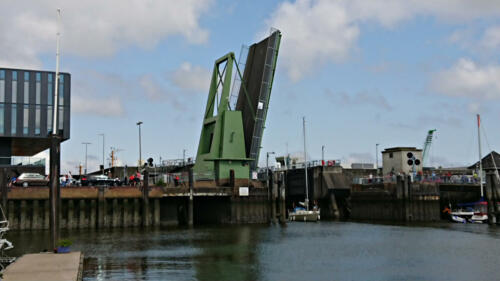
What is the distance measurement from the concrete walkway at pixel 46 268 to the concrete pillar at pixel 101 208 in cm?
2079

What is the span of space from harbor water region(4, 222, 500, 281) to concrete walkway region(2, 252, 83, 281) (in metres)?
1.04

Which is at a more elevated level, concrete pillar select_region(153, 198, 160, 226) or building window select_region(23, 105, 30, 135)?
building window select_region(23, 105, 30, 135)

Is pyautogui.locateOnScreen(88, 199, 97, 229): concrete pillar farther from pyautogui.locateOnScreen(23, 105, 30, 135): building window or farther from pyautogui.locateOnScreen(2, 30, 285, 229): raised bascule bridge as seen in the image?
pyautogui.locateOnScreen(23, 105, 30, 135): building window

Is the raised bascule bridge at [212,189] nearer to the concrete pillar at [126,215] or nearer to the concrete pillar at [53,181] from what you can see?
the concrete pillar at [126,215]

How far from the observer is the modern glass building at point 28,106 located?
53219 mm

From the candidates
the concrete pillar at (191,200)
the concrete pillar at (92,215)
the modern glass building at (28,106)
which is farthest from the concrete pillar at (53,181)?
the modern glass building at (28,106)

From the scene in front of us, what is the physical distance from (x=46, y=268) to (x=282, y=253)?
12370mm

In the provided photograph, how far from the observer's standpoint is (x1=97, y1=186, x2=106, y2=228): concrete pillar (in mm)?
41294

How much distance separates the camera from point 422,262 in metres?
23.8

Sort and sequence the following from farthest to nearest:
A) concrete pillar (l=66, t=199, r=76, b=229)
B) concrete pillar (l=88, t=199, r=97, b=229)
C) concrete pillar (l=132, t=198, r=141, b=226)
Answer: concrete pillar (l=132, t=198, r=141, b=226) < concrete pillar (l=88, t=199, r=97, b=229) < concrete pillar (l=66, t=199, r=76, b=229)

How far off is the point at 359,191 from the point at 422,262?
107 feet

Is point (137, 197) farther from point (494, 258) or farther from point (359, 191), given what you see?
point (494, 258)

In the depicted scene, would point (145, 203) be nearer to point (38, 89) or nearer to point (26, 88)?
point (38, 89)

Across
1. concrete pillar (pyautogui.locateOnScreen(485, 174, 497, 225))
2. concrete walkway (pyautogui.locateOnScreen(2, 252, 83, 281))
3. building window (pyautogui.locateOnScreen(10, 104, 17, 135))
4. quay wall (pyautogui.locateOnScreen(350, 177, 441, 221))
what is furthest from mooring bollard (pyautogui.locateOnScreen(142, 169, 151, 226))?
concrete pillar (pyautogui.locateOnScreen(485, 174, 497, 225))
